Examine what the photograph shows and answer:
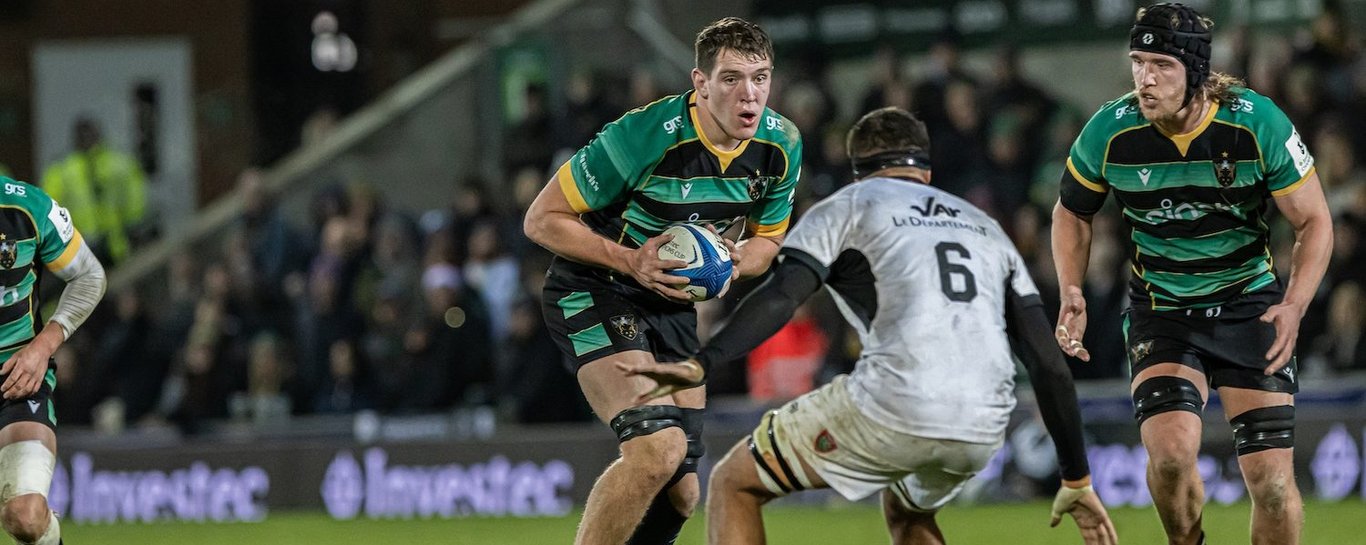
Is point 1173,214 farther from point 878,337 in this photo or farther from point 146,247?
point 146,247

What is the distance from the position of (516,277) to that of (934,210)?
389 inches

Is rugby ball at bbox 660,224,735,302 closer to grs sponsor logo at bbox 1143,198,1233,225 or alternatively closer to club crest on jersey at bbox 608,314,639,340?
club crest on jersey at bbox 608,314,639,340

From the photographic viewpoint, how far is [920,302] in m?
6.22

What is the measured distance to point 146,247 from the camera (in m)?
20.5

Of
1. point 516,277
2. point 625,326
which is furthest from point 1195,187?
point 516,277

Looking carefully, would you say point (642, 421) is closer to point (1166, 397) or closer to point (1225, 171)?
point (1166, 397)

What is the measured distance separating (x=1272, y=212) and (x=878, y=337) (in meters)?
8.55

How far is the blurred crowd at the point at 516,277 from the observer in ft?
45.3

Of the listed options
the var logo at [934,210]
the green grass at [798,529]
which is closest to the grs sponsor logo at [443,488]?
the green grass at [798,529]

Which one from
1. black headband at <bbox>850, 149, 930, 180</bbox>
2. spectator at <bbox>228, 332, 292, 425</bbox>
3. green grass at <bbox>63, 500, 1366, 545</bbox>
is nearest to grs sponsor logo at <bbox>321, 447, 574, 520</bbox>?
green grass at <bbox>63, 500, 1366, 545</bbox>

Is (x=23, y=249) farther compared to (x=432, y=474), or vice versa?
(x=432, y=474)

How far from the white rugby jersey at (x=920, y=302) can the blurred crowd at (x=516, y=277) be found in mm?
7240

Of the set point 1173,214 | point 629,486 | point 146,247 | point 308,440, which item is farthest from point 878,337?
point 146,247

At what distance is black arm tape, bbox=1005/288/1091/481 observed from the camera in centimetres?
641
